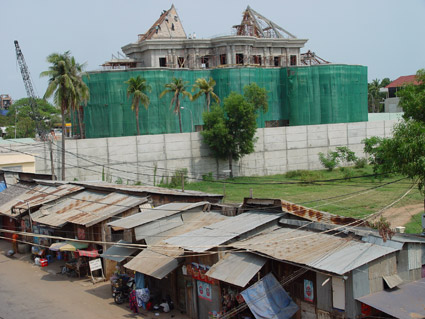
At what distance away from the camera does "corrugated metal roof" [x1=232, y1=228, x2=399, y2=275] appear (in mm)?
13477

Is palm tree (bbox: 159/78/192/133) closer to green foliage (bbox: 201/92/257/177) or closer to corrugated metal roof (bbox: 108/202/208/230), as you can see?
green foliage (bbox: 201/92/257/177)

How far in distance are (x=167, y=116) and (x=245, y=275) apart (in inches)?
1810

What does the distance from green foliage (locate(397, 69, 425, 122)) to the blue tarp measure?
28.8ft

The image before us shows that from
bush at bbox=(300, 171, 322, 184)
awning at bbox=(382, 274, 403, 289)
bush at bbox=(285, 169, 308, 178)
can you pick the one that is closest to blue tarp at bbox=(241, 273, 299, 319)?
awning at bbox=(382, 274, 403, 289)

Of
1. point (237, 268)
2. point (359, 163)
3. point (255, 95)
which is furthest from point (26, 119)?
point (237, 268)

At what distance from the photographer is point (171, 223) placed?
1981 cm

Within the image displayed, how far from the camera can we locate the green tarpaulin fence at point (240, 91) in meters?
57.8

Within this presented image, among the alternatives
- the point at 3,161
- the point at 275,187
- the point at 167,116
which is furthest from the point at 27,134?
the point at 275,187

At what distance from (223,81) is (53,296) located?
45.3 m

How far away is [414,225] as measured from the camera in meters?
25.3

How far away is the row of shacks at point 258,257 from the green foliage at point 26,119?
62336 millimetres

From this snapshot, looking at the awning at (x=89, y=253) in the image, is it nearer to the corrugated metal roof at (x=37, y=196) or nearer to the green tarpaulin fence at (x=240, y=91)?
the corrugated metal roof at (x=37, y=196)

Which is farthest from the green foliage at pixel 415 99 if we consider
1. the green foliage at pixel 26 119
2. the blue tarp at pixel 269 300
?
the green foliage at pixel 26 119

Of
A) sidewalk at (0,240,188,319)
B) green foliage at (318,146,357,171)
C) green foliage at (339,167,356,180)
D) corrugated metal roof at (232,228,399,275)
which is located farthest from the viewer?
green foliage at (318,146,357,171)
